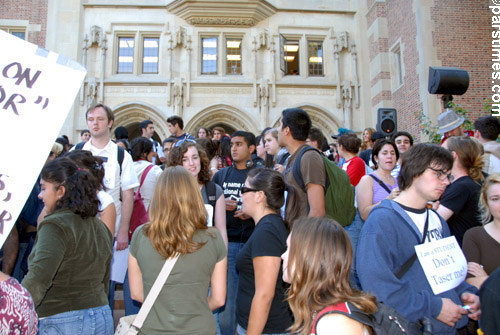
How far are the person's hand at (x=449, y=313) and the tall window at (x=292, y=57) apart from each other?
45.5 ft

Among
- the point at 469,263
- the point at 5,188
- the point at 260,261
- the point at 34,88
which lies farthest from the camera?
the point at 469,263

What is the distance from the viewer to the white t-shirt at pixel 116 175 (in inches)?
147

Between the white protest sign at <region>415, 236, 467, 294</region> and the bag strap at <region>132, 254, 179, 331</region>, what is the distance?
1.28 meters

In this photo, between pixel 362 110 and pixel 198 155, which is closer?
pixel 198 155

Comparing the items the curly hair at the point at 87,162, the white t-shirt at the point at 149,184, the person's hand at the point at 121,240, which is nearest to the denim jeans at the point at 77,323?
the curly hair at the point at 87,162

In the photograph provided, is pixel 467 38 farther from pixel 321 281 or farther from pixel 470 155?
pixel 321 281

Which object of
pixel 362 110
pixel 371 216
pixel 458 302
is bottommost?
pixel 458 302

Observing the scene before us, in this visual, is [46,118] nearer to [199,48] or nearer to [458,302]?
[458,302]

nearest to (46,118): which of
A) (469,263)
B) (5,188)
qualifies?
(5,188)

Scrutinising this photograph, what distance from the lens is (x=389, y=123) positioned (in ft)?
26.6

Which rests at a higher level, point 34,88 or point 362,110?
point 362,110

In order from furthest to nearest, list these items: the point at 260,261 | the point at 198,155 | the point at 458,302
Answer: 1. the point at 198,155
2. the point at 260,261
3. the point at 458,302

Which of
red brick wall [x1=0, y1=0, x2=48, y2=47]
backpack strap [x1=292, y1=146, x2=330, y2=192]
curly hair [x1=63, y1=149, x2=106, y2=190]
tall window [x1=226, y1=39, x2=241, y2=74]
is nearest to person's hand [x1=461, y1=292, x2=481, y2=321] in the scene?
backpack strap [x1=292, y1=146, x2=330, y2=192]

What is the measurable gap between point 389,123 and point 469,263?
607 cm
